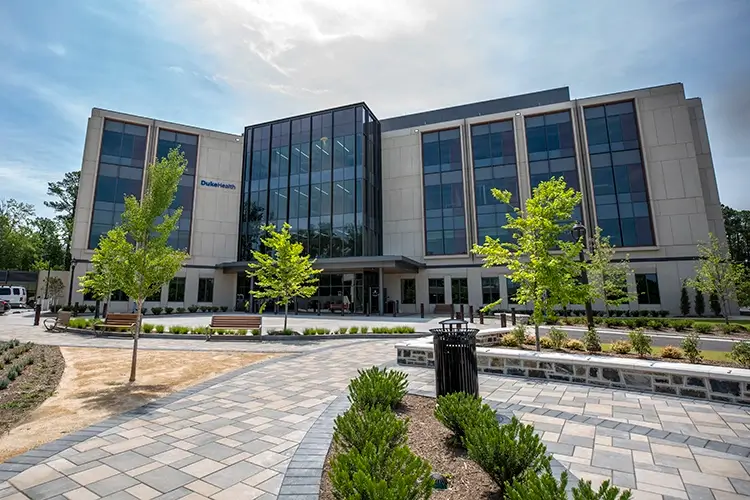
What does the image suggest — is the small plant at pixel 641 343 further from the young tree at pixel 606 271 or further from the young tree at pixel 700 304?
the young tree at pixel 700 304

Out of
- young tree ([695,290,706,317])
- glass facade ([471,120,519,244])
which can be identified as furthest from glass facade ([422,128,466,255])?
young tree ([695,290,706,317])

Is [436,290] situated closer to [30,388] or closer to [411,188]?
[411,188]

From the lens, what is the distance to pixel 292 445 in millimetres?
4332

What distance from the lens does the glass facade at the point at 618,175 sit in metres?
28.2

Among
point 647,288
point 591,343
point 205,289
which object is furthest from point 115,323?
point 647,288

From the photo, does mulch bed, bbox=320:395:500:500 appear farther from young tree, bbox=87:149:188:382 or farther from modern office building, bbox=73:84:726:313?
→ modern office building, bbox=73:84:726:313

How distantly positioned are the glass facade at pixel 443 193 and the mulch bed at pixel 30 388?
27019mm

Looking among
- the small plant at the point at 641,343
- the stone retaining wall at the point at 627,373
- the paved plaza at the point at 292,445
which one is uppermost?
the small plant at the point at 641,343

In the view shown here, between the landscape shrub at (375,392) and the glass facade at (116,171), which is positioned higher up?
the glass facade at (116,171)

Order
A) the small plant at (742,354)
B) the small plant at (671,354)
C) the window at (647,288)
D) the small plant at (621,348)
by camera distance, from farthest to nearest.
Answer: the window at (647,288)
the small plant at (621,348)
the small plant at (671,354)
the small plant at (742,354)

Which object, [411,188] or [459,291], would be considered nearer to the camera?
[459,291]

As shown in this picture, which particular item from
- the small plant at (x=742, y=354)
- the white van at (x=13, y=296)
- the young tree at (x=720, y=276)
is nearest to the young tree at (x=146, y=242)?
the small plant at (x=742, y=354)

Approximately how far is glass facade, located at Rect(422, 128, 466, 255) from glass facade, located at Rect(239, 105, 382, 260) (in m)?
4.82

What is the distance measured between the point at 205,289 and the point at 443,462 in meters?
→ 35.0
